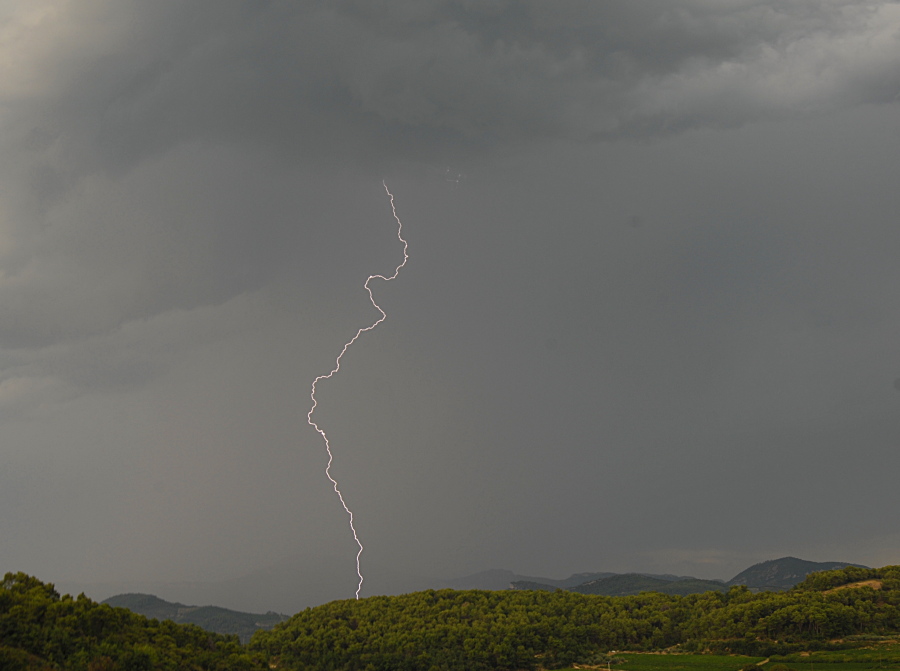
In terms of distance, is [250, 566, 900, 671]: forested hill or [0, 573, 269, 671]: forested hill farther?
[250, 566, 900, 671]: forested hill

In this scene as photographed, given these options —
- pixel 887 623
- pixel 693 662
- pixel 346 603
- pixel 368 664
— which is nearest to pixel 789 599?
pixel 887 623

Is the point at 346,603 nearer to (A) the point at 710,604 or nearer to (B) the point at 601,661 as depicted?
(B) the point at 601,661

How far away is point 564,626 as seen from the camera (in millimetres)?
98250

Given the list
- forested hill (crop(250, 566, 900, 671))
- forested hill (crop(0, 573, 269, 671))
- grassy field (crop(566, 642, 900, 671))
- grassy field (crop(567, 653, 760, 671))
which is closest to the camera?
forested hill (crop(0, 573, 269, 671))

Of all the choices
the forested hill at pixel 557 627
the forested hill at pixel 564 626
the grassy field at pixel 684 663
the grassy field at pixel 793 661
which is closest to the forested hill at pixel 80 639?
the forested hill at pixel 557 627

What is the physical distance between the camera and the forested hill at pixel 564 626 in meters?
86.6

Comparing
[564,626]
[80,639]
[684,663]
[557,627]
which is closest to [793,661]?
[684,663]

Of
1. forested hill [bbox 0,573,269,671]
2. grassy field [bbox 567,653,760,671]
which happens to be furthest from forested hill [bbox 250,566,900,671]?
forested hill [bbox 0,573,269,671]

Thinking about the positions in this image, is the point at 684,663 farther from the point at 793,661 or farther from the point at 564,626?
the point at 564,626

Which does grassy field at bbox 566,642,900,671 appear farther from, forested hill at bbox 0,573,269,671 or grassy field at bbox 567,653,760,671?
forested hill at bbox 0,573,269,671

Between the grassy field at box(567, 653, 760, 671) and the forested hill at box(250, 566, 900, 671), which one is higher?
the forested hill at box(250, 566, 900, 671)

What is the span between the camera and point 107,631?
160 feet

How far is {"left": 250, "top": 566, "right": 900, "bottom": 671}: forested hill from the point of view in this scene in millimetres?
86625

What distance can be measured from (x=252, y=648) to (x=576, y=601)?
50.3 meters
